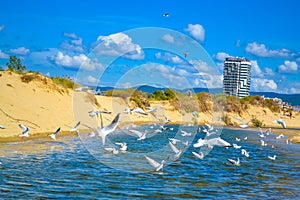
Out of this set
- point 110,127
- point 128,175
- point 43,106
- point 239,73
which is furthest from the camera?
point 239,73

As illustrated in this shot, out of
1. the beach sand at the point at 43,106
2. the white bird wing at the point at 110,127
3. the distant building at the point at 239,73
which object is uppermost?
the distant building at the point at 239,73

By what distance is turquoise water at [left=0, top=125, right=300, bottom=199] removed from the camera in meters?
13.9

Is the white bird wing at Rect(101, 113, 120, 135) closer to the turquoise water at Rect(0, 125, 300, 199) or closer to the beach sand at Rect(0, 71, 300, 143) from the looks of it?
the turquoise water at Rect(0, 125, 300, 199)

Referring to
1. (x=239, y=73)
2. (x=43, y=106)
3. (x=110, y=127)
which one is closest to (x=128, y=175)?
(x=110, y=127)

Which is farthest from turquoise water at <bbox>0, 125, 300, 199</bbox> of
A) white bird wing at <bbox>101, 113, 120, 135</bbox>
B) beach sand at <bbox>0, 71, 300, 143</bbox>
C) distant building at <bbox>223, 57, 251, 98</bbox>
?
distant building at <bbox>223, 57, 251, 98</bbox>

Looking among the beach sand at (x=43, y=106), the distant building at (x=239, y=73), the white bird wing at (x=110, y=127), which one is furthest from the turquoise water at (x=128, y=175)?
the distant building at (x=239, y=73)

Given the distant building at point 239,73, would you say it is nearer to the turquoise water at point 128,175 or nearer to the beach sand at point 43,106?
the beach sand at point 43,106

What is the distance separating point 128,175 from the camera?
54.9 feet

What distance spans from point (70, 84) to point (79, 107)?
7.56 metres

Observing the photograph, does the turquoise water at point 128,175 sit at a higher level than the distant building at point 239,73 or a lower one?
lower

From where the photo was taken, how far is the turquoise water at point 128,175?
13.9 meters

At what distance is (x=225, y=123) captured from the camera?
63.1m

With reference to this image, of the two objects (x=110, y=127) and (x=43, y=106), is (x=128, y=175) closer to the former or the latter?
(x=110, y=127)

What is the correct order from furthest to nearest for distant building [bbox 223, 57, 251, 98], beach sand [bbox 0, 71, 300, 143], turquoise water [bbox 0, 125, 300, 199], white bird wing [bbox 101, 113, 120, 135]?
distant building [bbox 223, 57, 251, 98] → beach sand [bbox 0, 71, 300, 143] → turquoise water [bbox 0, 125, 300, 199] → white bird wing [bbox 101, 113, 120, 135]
